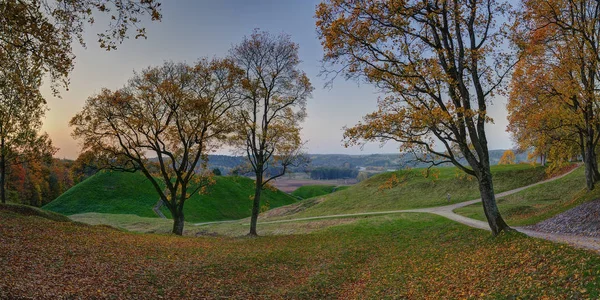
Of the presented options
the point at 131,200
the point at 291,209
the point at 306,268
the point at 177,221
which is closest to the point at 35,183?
the point at 131,200

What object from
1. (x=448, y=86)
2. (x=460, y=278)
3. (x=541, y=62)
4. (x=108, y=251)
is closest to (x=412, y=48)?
(x=448, y=86)

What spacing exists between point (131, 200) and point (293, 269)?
73292 mm

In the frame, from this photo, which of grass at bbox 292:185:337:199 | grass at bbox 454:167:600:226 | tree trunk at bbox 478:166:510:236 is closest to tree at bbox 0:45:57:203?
tree trunk at bbox 478:166:510:236

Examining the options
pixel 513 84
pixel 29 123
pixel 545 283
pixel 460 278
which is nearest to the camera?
pixel 545 283

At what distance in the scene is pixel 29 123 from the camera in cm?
3756

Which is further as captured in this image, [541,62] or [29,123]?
[29,123]

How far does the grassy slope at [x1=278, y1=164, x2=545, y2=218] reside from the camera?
2023 inches

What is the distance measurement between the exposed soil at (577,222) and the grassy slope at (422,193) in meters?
24.4

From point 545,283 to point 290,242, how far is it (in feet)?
63.7

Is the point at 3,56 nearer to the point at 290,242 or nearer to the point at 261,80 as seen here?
the point at 261,80

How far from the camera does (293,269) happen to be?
1836 centimetres

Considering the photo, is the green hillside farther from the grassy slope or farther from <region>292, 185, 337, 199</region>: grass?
<region>292, 185, 337, 199</region>: grass

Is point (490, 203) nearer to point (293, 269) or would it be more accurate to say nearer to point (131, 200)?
point (293, 269)

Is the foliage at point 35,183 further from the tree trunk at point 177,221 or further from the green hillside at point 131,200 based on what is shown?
the tree trunk at point 177,221
